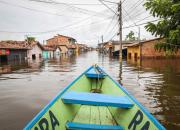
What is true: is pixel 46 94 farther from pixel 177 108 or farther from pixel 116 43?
pixel 116 43

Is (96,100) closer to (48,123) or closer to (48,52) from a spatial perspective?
(48,123)

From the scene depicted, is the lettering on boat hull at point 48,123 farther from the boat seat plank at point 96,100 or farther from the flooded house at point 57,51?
the flooded house at point 57,51

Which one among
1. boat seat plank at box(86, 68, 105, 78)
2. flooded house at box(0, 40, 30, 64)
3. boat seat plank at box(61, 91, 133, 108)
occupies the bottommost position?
boat seat plank at box(61, 91, 133, 108)

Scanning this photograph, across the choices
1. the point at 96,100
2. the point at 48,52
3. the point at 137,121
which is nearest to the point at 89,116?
the point at 96,100

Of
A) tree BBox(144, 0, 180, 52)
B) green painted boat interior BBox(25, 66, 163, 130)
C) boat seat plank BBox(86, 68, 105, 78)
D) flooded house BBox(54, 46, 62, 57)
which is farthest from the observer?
flooded house BBox(54, 46, 62, 57)

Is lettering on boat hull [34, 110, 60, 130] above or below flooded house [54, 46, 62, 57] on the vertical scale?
below

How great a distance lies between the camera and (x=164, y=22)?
11.5m

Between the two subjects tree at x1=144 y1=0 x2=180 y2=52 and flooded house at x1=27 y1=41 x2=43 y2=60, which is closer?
tree at x1=144 y1=0 x2=180 y2=52

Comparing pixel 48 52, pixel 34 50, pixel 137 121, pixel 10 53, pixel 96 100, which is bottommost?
pixel 137 121

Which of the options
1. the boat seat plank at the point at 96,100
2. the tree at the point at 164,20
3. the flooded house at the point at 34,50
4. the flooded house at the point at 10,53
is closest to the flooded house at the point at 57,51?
the flooded house at the point at 34,50

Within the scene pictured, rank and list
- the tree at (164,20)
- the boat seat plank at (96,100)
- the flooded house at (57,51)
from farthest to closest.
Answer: the flooded house at (57,51) < the tree at (164,20) < the boat seat plank at (96,100)

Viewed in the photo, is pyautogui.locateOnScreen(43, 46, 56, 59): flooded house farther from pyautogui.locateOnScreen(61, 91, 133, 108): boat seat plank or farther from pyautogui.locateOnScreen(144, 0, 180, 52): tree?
pyautogui.locateOnScreen(61, 91, 133, 108): boat seat plank

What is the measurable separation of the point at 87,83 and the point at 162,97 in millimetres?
3982

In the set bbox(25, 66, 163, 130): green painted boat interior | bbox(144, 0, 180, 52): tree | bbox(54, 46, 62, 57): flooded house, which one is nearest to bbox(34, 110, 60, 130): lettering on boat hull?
bbox(25, 66, 163, 130): green painted boat interior
